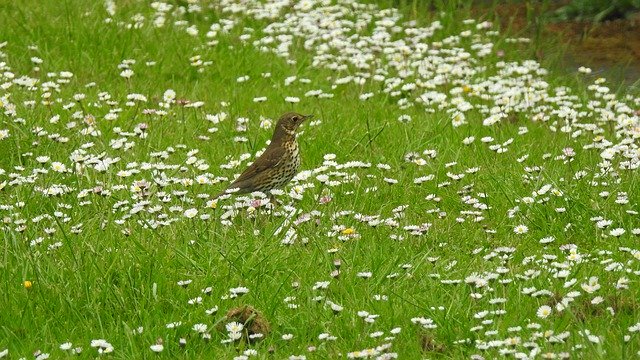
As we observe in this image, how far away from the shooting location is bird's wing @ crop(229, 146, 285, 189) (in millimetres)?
7816

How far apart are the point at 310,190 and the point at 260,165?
0.37m

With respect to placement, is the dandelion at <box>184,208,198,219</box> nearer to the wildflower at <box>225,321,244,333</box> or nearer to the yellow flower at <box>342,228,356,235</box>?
the yellow flower at <box>342,228,356,235</box>

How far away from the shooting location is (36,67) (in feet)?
34.1

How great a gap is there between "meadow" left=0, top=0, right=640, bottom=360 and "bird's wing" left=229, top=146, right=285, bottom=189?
274 mm

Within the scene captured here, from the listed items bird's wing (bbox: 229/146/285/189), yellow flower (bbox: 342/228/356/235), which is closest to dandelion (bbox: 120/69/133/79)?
bird's wing (bbox: 229/146/285/189)

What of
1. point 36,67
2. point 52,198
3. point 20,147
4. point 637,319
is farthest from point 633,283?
point 36,67

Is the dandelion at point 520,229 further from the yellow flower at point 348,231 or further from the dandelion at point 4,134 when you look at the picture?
the dandelion at point 4,134

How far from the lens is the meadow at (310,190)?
5.78 metres

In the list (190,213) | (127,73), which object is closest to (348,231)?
(190,213)

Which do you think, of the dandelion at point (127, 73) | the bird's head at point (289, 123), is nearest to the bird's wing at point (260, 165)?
the bird's head at point (289, 123)

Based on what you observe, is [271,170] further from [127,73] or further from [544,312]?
[544,312]

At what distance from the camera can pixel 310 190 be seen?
315 inches

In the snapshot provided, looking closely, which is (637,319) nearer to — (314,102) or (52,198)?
(52,198)

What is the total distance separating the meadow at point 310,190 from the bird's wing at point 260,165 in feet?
0.90
